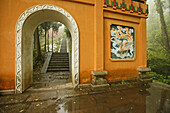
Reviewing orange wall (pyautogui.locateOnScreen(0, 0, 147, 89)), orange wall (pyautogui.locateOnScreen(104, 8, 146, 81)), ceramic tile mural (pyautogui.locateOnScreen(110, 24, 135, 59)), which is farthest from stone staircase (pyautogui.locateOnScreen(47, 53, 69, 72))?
ceramic tile mural (pyautogui.locateOnScreen(110, 24, 135, 59))

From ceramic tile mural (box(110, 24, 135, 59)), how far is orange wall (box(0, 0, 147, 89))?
0.97 feet

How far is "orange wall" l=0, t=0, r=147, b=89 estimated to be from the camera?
3211 millimetres

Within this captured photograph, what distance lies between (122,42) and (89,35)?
82.3 inches

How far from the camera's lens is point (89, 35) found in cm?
400

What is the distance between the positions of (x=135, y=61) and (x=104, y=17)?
3.31 meters

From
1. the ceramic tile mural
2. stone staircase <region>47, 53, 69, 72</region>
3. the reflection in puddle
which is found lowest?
the reflection in puddle

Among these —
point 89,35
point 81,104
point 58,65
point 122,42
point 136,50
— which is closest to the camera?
point 81,104

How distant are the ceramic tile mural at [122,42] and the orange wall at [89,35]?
297 mm

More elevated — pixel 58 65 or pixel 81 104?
pixel 58 65

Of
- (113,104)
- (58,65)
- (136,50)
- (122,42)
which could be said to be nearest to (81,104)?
(113,104)

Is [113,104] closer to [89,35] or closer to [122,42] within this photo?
[89,35]

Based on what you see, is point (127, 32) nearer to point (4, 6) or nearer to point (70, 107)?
point (70, 107)

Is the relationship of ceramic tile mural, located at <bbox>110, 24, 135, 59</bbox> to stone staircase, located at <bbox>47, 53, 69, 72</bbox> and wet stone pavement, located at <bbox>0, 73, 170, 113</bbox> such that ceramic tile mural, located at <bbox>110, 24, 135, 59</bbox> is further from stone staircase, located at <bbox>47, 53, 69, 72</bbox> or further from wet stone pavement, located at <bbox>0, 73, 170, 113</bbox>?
stone staircase, located at <bbox>47, 53, 69, 72</bbox>

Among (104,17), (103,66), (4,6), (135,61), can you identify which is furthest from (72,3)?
(135,61)
